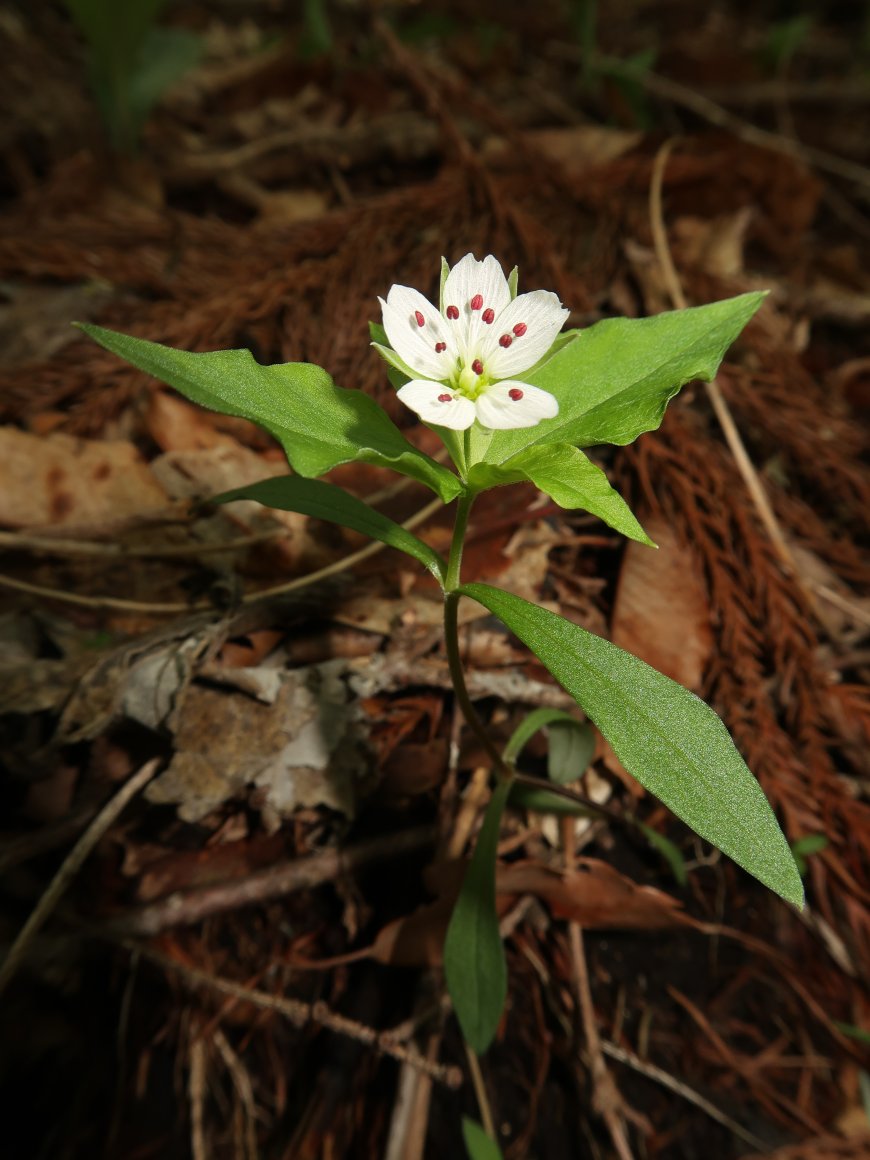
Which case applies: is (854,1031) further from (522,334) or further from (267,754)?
(522,334)

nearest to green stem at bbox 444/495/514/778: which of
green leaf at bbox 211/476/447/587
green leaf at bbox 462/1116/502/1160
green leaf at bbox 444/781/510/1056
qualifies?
green leaf at bbox 211/476/447/587

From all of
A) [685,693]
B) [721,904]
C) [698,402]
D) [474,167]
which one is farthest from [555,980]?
[474,167]

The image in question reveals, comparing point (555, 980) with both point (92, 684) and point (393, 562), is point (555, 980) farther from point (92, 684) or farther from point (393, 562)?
point (92, 684)

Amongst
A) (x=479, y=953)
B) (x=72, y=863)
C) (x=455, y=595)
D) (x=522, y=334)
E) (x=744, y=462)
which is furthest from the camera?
Answer: (x=744, y=462)

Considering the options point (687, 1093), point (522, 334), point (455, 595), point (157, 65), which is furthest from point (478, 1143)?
point (157, 65)

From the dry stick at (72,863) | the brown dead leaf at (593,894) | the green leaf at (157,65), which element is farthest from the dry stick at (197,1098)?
the green leaf at (157,65)

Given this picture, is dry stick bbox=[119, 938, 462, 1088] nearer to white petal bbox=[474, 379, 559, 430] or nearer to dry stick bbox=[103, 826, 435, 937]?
dry stick bbox=[103, 826, 435, 937]

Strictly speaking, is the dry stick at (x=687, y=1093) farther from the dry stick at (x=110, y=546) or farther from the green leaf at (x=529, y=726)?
the dry stick at (x=110, y=546)
